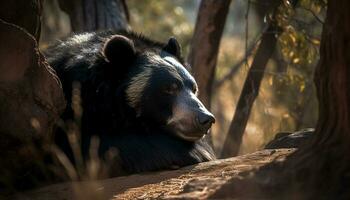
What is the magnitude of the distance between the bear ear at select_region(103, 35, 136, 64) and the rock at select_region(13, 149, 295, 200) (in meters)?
1.40

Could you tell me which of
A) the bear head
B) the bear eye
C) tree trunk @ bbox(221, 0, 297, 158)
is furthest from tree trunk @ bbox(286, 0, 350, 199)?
tree trunk @ bbox(221, 0, 297, 158)

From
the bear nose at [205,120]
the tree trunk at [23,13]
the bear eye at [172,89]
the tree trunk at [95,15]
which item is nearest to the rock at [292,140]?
the bear nose at [205,120]

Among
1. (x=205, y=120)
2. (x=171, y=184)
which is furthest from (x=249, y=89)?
(x=171, y=184)

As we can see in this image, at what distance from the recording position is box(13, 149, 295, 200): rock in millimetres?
4910

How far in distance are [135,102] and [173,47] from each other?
3.35ft

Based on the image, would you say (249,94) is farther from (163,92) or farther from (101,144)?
(101,144)

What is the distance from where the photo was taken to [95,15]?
33.0 feet

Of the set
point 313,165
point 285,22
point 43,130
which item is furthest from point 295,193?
point 285,22

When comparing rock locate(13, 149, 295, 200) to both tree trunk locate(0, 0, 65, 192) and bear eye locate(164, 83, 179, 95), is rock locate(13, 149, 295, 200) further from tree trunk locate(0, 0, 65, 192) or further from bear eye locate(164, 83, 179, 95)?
bear eye locate(164, 83, 179, 95)

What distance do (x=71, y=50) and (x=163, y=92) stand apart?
3.49 ft

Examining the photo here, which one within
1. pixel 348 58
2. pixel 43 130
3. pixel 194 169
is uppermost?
pixel 348 58

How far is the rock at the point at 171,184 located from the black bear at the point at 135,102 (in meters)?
0.49

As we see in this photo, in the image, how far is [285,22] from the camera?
9.31m

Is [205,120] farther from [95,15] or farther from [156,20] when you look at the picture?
[156,20]
